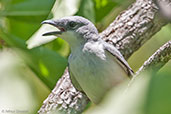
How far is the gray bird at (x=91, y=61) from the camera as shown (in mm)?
2422

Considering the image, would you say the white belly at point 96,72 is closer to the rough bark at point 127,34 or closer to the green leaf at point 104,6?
the rough bark at point 127,34

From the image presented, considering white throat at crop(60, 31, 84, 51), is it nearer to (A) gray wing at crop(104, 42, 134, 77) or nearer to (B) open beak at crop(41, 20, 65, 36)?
(B) open beak at crop(41, 20, 65, 36)

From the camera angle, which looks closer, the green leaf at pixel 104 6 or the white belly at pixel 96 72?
the white belly at pixel 96 72

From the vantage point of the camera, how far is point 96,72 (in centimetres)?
241

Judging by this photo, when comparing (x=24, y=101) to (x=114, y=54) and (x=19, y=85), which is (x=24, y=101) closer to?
(x=19, y=85)

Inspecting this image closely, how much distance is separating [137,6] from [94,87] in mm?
1155

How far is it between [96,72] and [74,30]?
491 mm

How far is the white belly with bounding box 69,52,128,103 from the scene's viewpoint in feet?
7.93

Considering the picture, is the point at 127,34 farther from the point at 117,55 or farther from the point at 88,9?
the point at 117,55

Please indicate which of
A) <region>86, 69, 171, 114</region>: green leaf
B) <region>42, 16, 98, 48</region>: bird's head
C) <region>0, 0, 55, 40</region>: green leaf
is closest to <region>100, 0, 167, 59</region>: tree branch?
<region>42, 16, 98, 48</region>: bird's head

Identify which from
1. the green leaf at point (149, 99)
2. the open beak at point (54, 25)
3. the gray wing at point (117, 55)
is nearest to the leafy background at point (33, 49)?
the open beak at point (54, 25)

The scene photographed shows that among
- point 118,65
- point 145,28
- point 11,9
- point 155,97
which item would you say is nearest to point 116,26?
point 145,28

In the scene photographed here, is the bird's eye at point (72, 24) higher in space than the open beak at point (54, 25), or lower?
lower

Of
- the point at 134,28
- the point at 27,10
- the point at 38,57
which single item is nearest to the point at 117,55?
the point at 134,28
